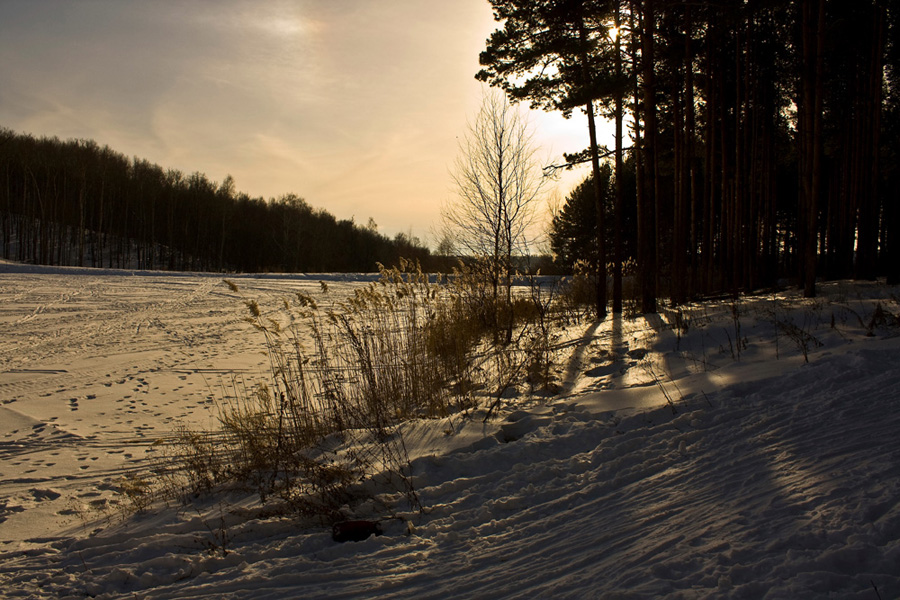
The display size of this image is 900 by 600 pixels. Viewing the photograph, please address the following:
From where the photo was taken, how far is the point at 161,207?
51938mm

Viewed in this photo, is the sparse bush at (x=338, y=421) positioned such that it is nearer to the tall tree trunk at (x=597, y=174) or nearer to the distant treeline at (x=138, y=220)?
the tall tree trunk at (x=597, y=174)

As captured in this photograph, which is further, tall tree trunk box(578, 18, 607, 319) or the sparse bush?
tall tree trunk box(578, 18, 607, 319)

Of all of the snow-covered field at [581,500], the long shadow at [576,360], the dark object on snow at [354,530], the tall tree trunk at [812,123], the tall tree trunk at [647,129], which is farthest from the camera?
the tall tree trunk at [647,129]

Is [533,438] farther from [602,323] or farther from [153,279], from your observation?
[153,279]

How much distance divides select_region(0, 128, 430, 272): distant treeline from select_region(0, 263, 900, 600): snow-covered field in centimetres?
3723

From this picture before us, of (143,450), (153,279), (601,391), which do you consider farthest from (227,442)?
(153,279)

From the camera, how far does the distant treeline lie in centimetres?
4456

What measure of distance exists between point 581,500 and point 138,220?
55.9 m

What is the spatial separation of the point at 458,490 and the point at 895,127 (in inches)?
855

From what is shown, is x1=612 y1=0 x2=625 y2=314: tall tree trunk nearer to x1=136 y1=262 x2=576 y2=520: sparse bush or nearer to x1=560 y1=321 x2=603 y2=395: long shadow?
x1=560 y1=321 x2=603 y2=395: long shadow

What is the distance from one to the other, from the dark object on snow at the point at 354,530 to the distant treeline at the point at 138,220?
128 ft

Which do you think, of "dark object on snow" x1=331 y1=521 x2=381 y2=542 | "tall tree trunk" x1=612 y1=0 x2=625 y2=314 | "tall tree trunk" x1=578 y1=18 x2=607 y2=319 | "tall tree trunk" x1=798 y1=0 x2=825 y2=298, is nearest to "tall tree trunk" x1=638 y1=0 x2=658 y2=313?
"tall tree trunk" x1=612 y1=0 x2=625 y2=314

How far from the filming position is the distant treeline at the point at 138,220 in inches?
1754

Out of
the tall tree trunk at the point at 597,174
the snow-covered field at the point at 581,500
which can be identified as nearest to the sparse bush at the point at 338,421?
the snow-covered field at the point at 581,500
